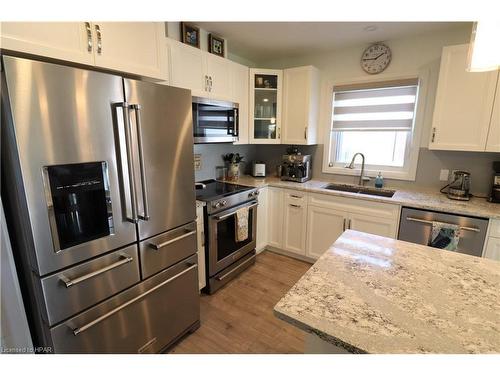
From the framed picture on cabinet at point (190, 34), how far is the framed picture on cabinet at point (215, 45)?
0.16m

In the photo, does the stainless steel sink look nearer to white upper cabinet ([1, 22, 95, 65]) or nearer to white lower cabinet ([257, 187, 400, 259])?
white lower cabinet ([257, 187, 400, 259])

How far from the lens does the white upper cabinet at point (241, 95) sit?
8.86 feet

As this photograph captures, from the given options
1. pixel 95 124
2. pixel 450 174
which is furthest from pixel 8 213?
pixel 450 174

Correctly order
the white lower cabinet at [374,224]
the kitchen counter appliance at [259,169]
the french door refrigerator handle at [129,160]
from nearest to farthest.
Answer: the french door refrigerator handle at [129,160], the white lower cabinet at [374,224], the kitchen counter appliance at [259,169]

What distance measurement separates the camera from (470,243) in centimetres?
195

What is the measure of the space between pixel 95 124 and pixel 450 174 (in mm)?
3037

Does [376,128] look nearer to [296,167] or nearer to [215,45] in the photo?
[296,167]

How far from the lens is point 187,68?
212cm

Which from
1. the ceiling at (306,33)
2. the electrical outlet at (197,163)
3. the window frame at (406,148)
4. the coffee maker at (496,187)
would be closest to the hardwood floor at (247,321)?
the electrical outlet at (197,163)

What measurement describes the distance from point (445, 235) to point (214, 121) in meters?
2.20

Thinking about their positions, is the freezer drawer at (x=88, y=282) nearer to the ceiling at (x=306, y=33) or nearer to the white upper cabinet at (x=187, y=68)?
the white upper cabinet at (x=187, y=68)

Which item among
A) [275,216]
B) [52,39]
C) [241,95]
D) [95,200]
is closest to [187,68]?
[241,95]

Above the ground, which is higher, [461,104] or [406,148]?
[461,104]
